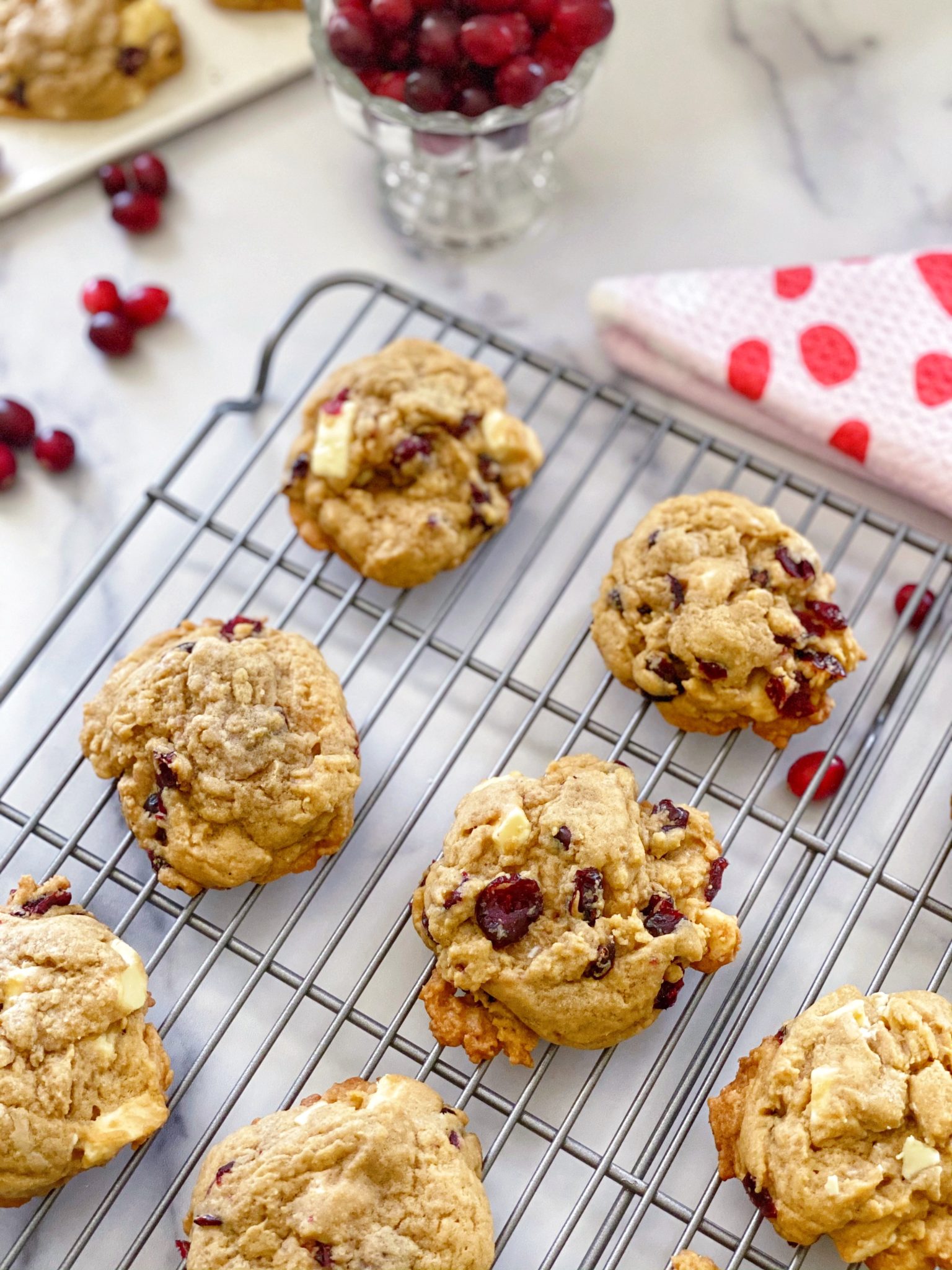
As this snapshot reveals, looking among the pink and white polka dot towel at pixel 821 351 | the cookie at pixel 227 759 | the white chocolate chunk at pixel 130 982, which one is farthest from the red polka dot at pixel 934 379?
the white chocolate chunk at pixel 130 982

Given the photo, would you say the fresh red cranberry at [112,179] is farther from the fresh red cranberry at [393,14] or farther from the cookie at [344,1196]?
the cookie at [344,1196]

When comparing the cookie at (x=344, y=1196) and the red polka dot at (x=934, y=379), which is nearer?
the cookie at (x=344, y=1196)

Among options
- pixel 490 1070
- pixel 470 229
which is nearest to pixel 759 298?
pixel 470 229

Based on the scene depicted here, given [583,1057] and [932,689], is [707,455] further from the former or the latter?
[583,1057]

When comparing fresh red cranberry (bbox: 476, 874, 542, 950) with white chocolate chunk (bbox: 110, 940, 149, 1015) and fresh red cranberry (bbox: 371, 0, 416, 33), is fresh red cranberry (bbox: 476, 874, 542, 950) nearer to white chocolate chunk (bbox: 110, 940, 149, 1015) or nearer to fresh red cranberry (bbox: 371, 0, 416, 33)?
white chocolate chunk (bbox: 110, 940, 149, 1015)

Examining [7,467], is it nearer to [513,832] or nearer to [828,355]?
[513,832]

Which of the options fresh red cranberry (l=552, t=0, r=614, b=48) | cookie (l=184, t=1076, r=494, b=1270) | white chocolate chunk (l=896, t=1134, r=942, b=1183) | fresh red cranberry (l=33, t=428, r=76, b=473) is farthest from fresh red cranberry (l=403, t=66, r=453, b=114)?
white chocolate chunk (l=896, t=1134, r=942, b=1183)
